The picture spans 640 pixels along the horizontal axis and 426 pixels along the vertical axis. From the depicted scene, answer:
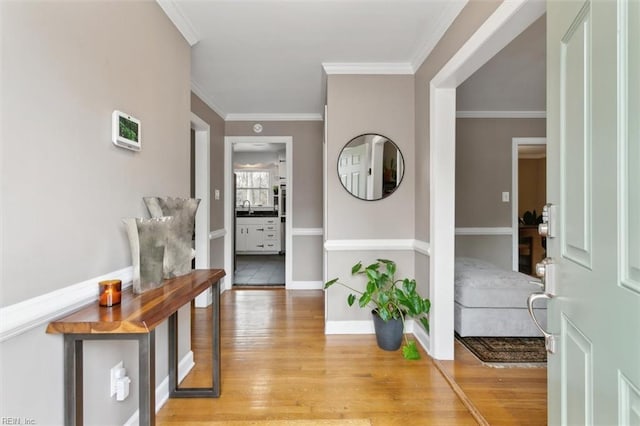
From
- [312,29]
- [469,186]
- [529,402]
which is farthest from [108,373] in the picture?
[469,186]

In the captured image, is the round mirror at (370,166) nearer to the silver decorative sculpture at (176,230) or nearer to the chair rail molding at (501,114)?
the silver decorative sculpture at (176,230)

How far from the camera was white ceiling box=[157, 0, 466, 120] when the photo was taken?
2013 mm

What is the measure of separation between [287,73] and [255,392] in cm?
263

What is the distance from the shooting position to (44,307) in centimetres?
105

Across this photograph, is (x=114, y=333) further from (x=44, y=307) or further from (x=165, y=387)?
(x=165, y=387)

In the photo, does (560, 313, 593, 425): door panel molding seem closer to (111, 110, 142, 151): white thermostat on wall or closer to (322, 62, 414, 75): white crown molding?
(111, 110, 142, 151): white thermostat on wall

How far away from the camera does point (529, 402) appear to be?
1838 mm

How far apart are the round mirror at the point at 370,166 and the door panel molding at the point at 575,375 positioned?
2.07 metres

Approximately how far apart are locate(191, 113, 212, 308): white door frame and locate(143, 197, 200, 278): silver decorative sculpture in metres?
1.86

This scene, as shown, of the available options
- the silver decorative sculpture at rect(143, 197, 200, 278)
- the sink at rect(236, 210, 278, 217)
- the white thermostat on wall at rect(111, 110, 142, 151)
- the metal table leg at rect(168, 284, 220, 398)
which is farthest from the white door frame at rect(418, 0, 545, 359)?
the sink at rect(236, 210, 278, 217)

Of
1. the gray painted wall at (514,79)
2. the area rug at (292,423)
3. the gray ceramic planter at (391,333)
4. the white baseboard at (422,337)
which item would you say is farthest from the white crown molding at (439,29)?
the area rug at (292,423)

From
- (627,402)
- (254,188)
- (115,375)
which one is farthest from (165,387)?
(254,188)

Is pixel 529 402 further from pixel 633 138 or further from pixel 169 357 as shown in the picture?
pixel 169 357

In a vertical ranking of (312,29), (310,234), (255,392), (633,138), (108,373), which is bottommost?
(255,392)
